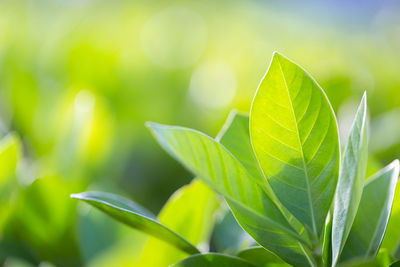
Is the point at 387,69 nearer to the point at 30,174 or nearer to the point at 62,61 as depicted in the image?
the point at 62,61

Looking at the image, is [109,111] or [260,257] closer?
[260,257]

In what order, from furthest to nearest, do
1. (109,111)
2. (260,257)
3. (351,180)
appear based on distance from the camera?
1. (109,111)
2. (260,257)
3. (351,180)

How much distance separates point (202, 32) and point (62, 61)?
792 millimetres

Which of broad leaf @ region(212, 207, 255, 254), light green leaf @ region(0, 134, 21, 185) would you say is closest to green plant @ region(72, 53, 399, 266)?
broad leaf @ region(212, 207, 255, 254)

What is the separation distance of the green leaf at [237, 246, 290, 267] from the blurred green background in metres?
0.18

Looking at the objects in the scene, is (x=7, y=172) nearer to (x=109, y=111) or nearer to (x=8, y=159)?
(x=8, y=159)

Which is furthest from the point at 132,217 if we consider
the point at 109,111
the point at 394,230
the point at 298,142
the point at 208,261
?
the point at 109,111

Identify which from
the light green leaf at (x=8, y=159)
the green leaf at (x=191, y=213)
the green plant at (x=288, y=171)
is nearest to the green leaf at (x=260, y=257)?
the green plant at (x=288, y=171)

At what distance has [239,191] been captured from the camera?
612 mm

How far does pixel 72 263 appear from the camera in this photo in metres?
0.97

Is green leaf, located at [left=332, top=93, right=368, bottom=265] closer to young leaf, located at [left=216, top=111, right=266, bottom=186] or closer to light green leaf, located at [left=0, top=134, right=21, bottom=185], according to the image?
young leaf, located at [left=216, top=111, right=266, bottom=186]

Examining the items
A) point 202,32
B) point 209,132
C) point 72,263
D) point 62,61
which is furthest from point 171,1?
point 72,263

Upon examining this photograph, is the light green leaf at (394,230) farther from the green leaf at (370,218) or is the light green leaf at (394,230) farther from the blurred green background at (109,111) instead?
the blurred green background at (109,111)

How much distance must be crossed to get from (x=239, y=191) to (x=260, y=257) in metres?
0.11
